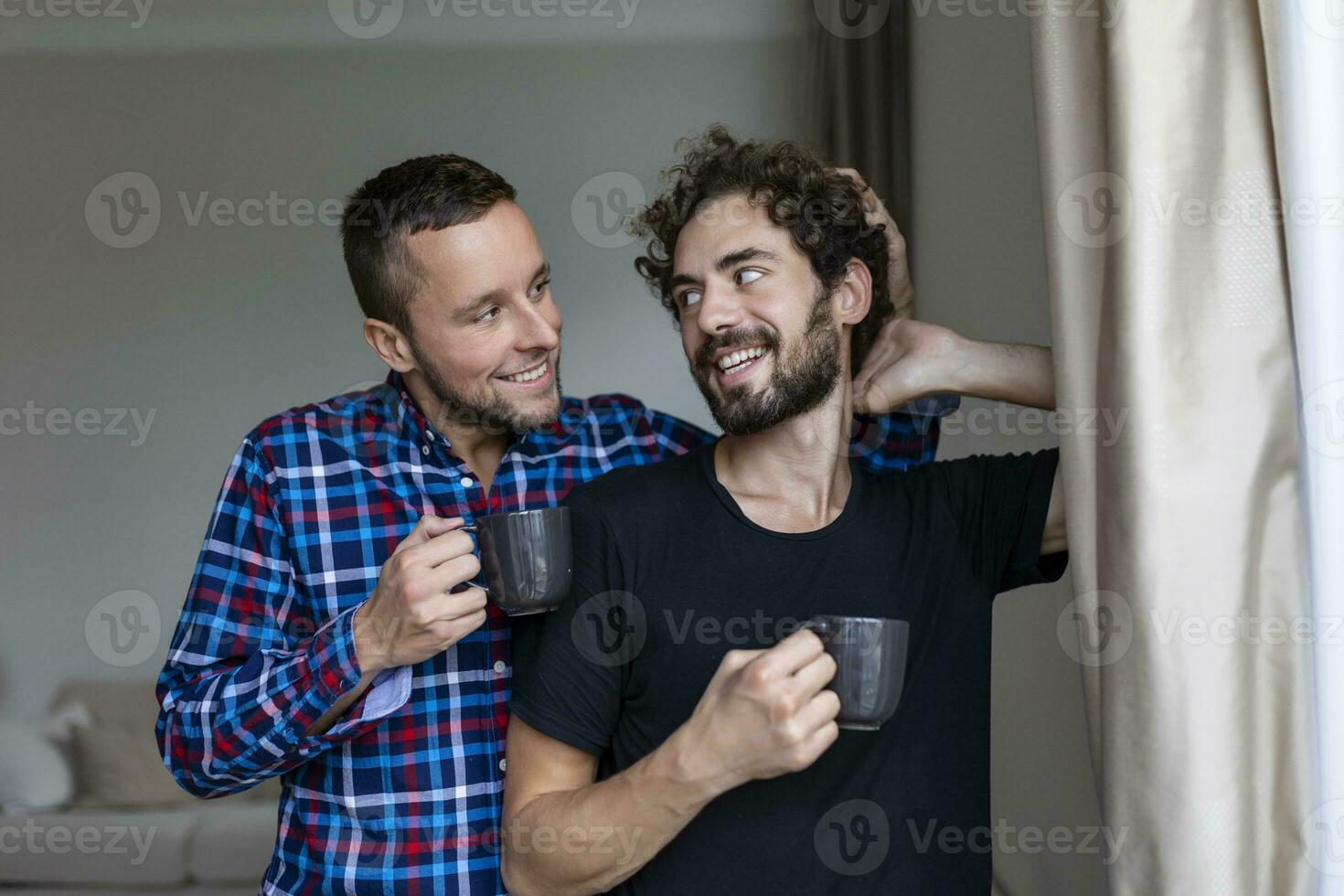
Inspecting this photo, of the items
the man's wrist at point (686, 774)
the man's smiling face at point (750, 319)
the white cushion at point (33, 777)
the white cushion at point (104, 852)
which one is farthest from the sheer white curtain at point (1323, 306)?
the white cushion at point (33, 777)

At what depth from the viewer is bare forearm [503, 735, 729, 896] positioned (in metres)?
1.25

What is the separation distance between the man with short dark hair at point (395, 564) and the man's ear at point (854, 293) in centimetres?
13

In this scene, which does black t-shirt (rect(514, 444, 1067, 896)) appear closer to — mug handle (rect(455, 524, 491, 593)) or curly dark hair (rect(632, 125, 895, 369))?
mug handle (rect(455, 524, 491, 593))

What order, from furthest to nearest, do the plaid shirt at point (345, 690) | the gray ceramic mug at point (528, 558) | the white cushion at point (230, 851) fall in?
1. the white cushion at point (230, 851)
2. the plaid shirt at point (345, 690)
3. the gray ceramic mug at point (528, 558)

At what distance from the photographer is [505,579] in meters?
1.39

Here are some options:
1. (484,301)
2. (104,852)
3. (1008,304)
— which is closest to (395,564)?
(484,301)

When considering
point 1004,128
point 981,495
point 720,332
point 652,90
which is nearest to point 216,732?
point 720,332

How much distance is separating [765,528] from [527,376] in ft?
1.37

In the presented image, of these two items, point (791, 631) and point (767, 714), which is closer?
point (767, 714)

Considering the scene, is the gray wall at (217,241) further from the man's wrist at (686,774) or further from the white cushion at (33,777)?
Result: the man's wrist at (686,774)

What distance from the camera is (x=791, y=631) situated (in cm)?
148

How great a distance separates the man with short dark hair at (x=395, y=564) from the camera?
4.82 ft

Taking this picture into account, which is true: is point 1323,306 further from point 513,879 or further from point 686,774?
point 513,879

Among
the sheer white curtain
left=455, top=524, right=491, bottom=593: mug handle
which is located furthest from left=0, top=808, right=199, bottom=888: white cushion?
the sheer white curtain
